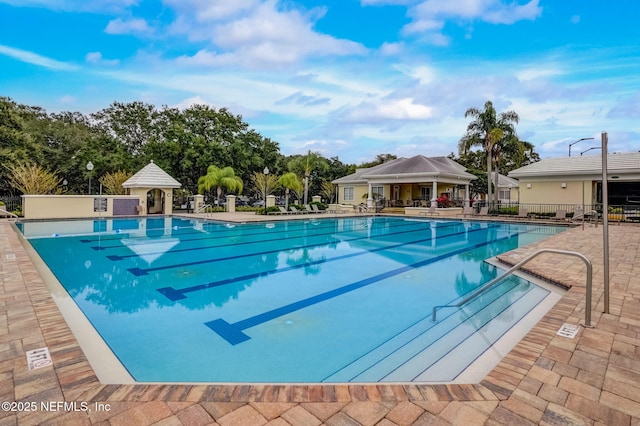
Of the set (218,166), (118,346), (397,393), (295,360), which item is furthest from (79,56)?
(397,393)

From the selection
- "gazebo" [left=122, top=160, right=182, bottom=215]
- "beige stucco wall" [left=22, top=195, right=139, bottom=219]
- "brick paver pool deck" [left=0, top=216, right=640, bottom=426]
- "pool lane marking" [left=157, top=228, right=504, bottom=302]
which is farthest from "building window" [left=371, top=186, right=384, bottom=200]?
"brick paver pool deck" [left=0, top=216, right=640, bottom=426]

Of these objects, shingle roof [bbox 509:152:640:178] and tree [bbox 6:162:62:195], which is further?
tree [bbox 6:162:62:195]

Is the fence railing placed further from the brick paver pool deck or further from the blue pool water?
the brick paver pool deck

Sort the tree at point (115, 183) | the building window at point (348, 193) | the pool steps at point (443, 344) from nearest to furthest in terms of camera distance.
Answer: the pool steps at point (443, 344)
the tree at point (115, 183)
the building window at point (348, 193)

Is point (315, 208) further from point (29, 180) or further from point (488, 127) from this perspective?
point (29, 180)

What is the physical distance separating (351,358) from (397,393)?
4.77ft

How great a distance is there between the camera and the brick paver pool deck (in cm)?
227

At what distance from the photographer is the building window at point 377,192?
28.6 meters

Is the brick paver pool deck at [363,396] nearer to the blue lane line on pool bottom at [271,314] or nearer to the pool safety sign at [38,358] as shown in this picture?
the pool safety sign at [38,358]

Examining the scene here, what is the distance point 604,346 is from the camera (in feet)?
11.1

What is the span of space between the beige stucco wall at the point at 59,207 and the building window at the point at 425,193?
76.9 ft

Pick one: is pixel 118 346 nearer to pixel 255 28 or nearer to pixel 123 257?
pixel 123 257

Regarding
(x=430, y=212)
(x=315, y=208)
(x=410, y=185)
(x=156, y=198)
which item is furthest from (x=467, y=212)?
(x=156, y=198)

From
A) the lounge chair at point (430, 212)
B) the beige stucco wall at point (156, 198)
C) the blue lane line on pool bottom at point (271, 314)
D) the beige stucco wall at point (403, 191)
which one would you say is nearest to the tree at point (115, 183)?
the beige stucco wall at point (156, 198)
